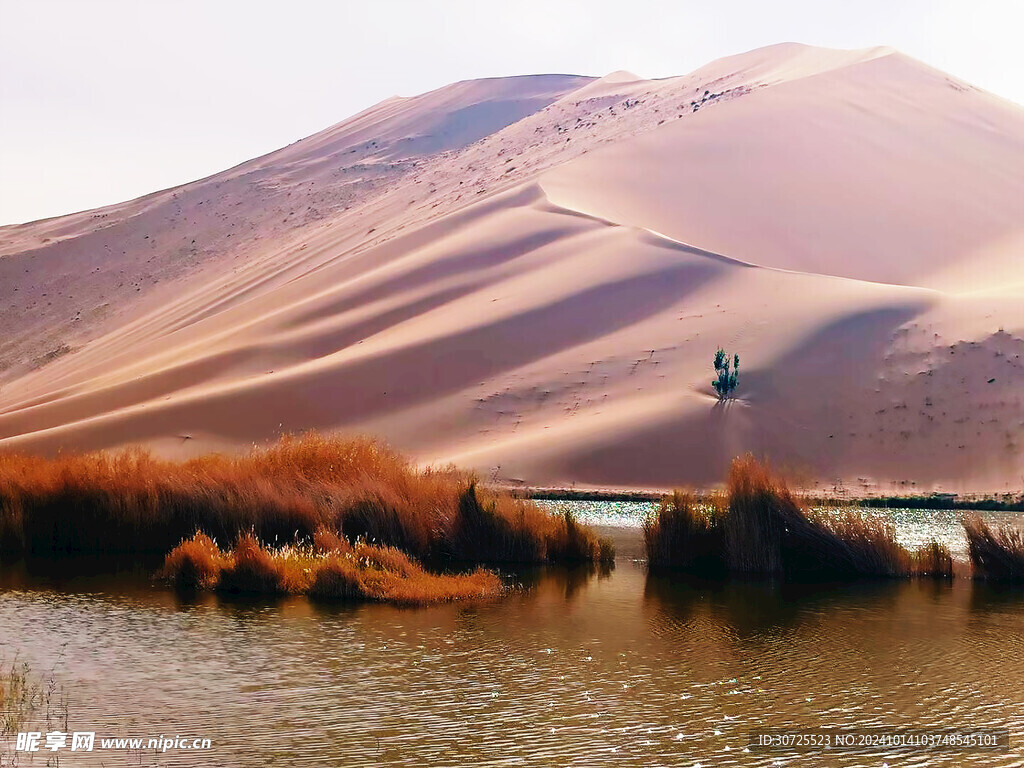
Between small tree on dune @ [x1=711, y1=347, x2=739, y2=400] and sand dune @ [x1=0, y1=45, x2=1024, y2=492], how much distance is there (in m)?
0.42

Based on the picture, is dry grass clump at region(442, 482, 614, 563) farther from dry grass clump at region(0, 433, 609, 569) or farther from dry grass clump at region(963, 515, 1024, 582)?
dry grass clump at region(963, 515, 1024, 582)

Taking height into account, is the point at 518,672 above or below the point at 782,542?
above

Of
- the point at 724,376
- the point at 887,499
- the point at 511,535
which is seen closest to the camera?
the point at 511,535

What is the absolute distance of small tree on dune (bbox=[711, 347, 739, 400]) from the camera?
3856 cm

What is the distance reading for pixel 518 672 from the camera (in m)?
11.9

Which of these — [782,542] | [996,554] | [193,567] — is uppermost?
[193,567]

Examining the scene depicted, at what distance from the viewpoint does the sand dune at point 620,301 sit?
37.4 m

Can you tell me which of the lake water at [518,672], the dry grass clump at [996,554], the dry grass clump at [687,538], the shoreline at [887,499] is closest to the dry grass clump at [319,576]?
the lake water at [518,672]

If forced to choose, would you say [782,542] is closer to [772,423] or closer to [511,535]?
[511,535]

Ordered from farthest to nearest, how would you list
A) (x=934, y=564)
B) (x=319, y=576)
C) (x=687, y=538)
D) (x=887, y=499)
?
(x=887, y=499)
(x=687, y=538)
(x=934, y=564)
(x=319, y=576)

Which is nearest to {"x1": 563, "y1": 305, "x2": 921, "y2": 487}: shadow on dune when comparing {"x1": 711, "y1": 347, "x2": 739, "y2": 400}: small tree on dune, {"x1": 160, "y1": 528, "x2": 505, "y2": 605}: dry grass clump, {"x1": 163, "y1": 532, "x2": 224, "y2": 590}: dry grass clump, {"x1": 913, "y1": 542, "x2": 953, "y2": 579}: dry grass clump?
{"x1": 711, "y1": 347, "x2": 739, "y2": 400}: small tree on dune

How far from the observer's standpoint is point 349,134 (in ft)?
343

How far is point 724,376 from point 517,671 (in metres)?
27.8

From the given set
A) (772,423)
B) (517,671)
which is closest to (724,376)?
(772,423)
